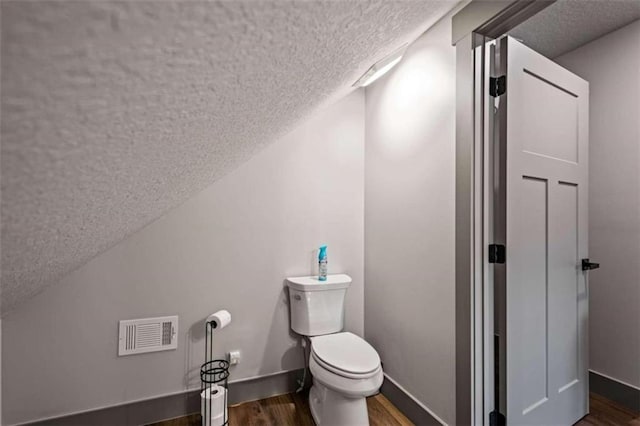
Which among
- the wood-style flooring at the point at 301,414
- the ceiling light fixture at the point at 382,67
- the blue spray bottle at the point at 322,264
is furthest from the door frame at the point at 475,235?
the blue spray bottle at the point at 322,264

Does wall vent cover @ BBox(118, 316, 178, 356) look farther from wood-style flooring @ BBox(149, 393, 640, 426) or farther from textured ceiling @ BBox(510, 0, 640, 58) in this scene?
textured ceiling @ BBox(510, 0, 640, 58)

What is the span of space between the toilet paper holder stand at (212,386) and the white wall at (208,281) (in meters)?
0.05

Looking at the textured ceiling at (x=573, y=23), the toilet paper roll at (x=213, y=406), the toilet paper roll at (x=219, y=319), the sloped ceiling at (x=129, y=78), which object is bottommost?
the toilet paper roll at (x=213, y=406)

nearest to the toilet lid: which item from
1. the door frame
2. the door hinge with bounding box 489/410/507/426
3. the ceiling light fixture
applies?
the door frame

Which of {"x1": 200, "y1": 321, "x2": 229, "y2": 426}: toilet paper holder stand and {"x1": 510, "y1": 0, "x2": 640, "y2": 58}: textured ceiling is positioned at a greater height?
{"x1": 510, "y1": 0, "x2": 640, "y2": 58}: textured ceiling

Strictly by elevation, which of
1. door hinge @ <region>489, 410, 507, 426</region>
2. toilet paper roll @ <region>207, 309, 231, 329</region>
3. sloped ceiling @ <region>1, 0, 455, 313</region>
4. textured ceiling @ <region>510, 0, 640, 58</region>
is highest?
textured ceiling @ <region>510, 0, 640, 58</region>

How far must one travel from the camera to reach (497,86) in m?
1.35

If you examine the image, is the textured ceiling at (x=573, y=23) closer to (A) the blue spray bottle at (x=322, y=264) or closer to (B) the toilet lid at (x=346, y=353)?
(A) the blue spray bottle at (x=322, y=264)

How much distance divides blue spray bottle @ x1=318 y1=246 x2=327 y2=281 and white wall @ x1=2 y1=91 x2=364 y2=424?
8 cm

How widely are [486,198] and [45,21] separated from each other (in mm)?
1455

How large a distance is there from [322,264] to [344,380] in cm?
69

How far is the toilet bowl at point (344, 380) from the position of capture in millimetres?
1361

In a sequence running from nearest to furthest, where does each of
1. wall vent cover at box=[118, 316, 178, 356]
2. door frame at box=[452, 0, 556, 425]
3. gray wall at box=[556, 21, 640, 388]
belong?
door frame at box=[452, 0, 556, 425]
wall vent cover at box=[118, 316, 178, 356]
gray wall at box=[556, 21, 640, 388]

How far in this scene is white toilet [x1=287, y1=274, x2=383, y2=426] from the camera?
4.51 feet
